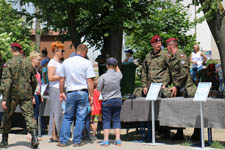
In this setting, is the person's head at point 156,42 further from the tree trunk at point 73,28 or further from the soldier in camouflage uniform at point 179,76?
the tree trunk at point 73,28

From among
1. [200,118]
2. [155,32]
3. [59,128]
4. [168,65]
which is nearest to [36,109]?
[59,128]

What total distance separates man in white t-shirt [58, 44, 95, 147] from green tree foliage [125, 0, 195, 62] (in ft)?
28.8

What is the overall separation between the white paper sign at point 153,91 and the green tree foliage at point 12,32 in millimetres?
9393

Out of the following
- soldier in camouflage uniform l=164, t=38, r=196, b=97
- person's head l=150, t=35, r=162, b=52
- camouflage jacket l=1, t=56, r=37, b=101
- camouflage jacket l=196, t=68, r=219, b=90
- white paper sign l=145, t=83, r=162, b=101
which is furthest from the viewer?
camouflage jacket l=196, t=68, r=219, b=90

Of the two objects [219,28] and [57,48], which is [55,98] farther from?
[219,28]

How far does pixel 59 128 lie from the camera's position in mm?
9547

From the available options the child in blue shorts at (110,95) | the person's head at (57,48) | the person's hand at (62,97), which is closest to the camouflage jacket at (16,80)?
the person's hand at (62,97)

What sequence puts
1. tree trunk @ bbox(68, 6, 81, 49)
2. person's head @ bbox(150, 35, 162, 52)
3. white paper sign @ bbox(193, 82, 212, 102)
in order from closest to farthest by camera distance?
white paper sign @ bbox(193, 82, 212, 102) → person's head @ bbox(150, 35, 162, 52) → tree trunk @ bbox(68, 6, 81, 49)

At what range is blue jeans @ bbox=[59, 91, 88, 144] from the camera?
8781 millimetres

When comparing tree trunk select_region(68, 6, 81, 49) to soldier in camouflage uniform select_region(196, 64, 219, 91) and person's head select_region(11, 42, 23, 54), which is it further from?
person's head select_region(11, 42, 23, 54)

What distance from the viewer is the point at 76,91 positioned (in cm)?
879

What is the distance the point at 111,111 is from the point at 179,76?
1502 mm

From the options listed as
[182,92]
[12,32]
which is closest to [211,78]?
[182,92]

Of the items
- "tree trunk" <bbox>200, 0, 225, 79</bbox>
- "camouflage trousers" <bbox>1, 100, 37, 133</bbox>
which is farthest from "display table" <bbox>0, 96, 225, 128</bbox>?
"tree trunk" <bbox>200, 0, 225, 79</bbox>
